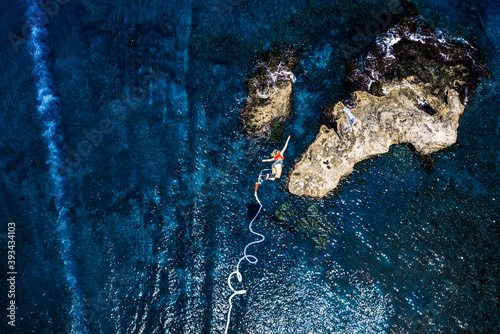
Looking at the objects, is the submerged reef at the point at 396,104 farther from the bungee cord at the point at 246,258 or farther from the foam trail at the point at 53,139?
the foam trail at the point at 53,139

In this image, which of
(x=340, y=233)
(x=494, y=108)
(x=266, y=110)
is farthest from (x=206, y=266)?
(x=494, y=108)

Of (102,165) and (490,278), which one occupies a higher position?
(102,165)

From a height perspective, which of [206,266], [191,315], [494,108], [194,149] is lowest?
[191,315]

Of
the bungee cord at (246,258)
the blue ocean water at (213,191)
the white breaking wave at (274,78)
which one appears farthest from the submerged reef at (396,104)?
the white breaking wave at (274,78)

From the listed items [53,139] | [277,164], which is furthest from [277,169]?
[53,139]

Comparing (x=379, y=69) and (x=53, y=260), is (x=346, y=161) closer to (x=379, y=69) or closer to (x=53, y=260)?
(x=379, y=69)

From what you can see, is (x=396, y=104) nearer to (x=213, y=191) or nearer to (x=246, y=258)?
(x=213, y=191)

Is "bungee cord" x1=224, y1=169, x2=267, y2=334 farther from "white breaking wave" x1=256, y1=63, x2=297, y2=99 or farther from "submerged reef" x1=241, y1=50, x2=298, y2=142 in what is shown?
"white breaking wave" x1=256, y1=63, x2=297, y2=99
